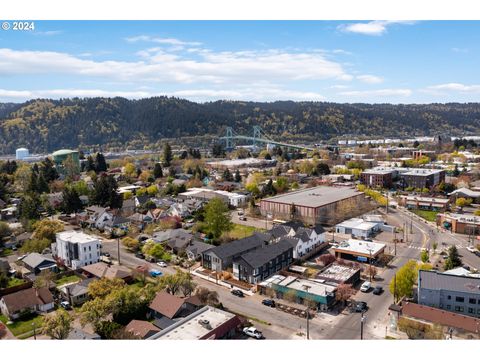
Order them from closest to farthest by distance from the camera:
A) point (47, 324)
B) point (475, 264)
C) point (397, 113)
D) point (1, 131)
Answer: point (47, 324) < point (475, 264) < point (1, 131) < point (397, 113)

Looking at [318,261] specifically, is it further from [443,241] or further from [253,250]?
[443,241]

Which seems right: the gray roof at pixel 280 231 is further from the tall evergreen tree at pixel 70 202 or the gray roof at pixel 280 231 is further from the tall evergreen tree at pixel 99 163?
the tall evergreen tree at pixel 99 163

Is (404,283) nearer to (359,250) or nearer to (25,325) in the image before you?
(359,250)

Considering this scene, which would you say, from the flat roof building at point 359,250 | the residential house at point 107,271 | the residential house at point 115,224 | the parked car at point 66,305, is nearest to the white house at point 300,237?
the flat roof building at point 359,250

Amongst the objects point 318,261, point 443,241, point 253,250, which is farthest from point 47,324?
point 443,241

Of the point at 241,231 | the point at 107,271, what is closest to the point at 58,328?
the point at 107,271

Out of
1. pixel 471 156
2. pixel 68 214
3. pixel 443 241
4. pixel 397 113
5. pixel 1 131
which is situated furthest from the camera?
pixel 397 113
